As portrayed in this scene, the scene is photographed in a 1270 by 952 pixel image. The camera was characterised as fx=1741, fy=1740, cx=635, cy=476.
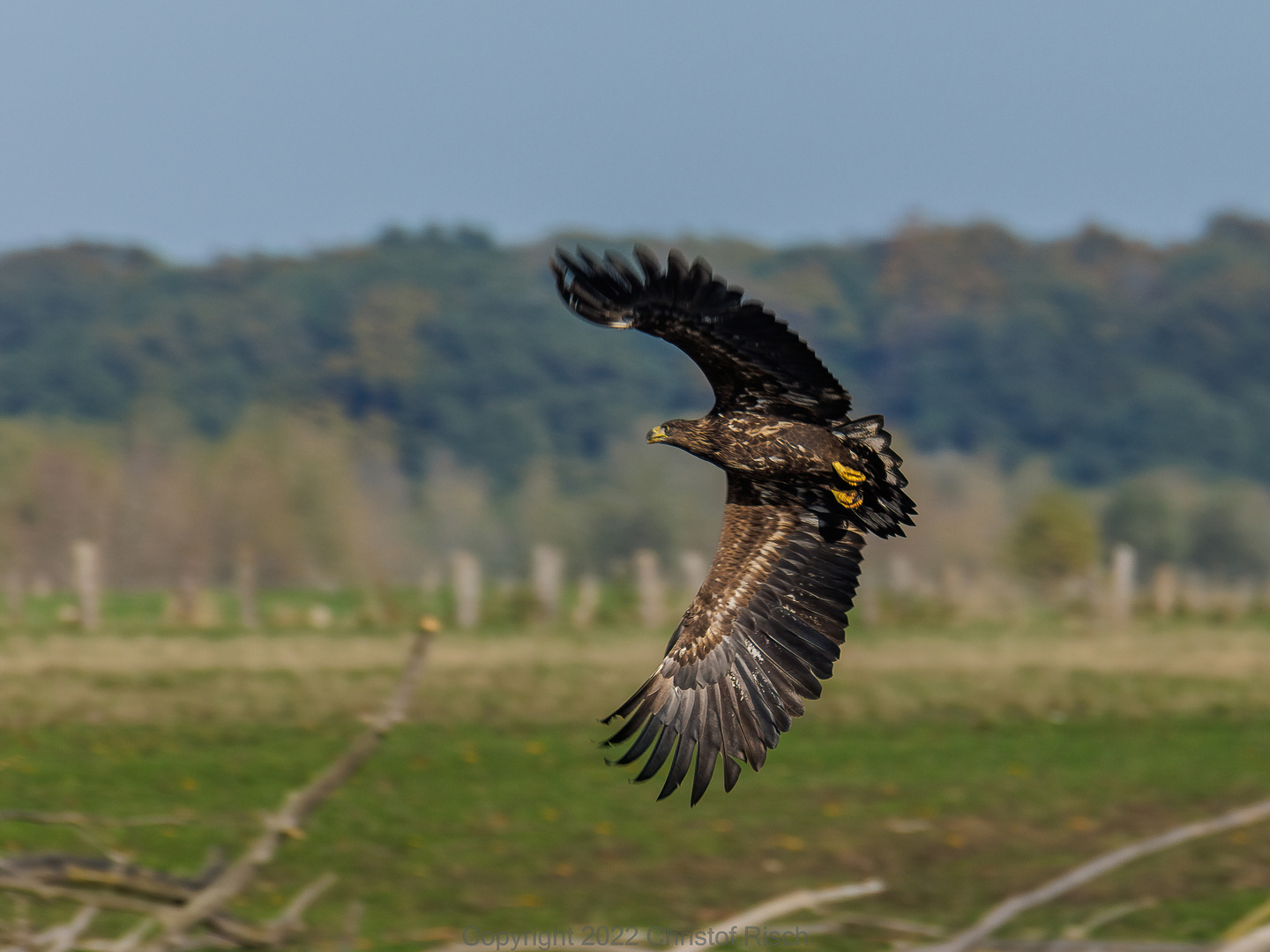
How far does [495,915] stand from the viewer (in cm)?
1402

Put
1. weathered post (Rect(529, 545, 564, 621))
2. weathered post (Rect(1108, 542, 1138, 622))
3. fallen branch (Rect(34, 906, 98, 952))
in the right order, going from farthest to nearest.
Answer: weathered post (Rect(1108, 542, 1138, 622)) < weathered post (Rect(529, 545, 564, 621)) < fallen branch (Rect(34, 906, 98, 952))

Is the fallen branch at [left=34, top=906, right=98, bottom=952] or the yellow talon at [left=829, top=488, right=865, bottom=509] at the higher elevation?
the yellow talon at [left=829, top=488, right=865, bottom=509]

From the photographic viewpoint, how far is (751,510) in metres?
8.83

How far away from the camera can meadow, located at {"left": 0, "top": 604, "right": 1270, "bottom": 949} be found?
1470 cm

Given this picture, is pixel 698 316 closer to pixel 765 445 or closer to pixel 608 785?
pixel 765 445

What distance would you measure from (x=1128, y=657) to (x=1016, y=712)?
6358mm

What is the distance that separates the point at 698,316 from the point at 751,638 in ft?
6.75

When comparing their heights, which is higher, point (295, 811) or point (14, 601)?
point (295, 811)

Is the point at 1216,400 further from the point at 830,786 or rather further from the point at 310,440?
the point at 830,786

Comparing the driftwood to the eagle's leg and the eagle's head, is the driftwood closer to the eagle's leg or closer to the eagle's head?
the eagle's head

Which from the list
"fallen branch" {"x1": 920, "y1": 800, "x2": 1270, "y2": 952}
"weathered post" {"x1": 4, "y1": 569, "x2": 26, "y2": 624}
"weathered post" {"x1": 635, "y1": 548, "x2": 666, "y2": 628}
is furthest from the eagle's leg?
"weathered post" {"x1": 4, "y1": 569, "x2": 26, "y2": 624}

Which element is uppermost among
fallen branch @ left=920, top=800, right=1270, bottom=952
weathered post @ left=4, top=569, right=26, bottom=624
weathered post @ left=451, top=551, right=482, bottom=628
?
fallen branch @ left=920, top=800, right=1270, bottom=952

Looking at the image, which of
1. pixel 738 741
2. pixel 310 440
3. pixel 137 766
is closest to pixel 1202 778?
pixel 137 766

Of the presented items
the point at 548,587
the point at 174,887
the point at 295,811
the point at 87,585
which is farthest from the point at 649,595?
the point at 295,811
